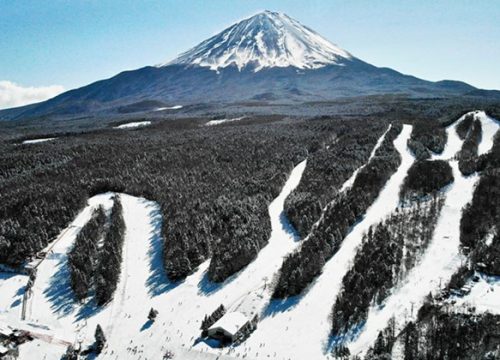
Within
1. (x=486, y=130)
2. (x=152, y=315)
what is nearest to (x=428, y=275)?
(x=152, y=315)

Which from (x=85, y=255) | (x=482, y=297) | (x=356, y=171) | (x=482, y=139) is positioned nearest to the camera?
(x=482, y=297)

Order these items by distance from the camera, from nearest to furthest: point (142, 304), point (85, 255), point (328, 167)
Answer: point (142, 304), point (85, 255), point (328, 167)

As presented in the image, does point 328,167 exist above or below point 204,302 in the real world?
above

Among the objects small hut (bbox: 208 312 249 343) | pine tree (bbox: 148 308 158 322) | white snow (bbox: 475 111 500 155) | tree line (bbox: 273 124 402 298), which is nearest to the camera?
small hut (bbox: 208 312 249 343)

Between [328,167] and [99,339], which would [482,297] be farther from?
[328,167]

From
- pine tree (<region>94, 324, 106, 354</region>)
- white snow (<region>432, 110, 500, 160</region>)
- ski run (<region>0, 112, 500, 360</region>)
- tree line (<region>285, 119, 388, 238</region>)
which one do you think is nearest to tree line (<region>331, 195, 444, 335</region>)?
ski run (<region>0, 112, 500, 360</region>)

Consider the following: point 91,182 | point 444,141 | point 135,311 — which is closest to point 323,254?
point 135,311

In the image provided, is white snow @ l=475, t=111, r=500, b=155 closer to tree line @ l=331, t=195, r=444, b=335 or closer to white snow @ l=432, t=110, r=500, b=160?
white snow @ l=432, t=110, r=500, b=160
